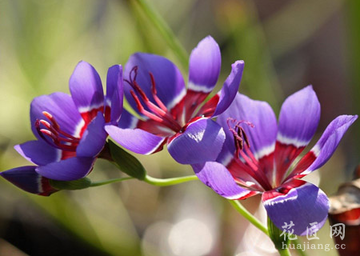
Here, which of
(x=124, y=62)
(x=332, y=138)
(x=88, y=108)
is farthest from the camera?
(x=124, y=62)

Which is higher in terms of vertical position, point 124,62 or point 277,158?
point 124,62

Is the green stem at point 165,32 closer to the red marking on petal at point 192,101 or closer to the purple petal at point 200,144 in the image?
the red marking on petal at point 192,101

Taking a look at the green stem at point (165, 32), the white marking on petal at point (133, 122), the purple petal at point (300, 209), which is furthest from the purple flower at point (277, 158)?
the green stem at point (165, 32)

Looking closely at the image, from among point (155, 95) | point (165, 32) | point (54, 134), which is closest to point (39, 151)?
point (54, 134)

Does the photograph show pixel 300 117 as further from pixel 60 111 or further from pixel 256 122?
pixel 60 111

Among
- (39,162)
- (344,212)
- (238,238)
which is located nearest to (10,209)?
(238,238)

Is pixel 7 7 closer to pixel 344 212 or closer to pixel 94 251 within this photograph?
pixel 94 251
